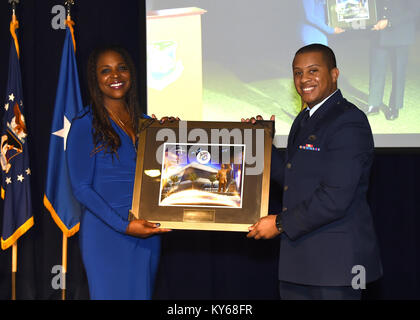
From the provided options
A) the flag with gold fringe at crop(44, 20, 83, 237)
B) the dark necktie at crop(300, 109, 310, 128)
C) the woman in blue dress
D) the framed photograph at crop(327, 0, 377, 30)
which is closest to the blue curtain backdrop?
the flag with gold fringe at crop(44, 20, 83, 237)

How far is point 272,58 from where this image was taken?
12.6 feet

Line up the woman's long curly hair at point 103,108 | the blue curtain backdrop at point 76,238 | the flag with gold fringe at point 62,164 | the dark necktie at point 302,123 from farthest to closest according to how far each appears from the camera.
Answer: the blue curtain backdrop at point 76,238
the flag with gold fringe at point 62,164
the woman's long curly hair at point 103,108
the dark necktie at point 302,123

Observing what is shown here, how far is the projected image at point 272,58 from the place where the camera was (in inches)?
144

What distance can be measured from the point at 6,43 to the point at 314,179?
310 cm

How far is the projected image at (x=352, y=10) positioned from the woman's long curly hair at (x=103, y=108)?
1867 mm

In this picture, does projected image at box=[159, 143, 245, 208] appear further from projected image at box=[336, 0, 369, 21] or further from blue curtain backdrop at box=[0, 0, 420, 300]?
projected image at box=[336, 0, 369, 21]

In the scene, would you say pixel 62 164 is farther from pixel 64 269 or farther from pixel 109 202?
pixel 109 202

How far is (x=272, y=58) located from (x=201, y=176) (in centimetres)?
169

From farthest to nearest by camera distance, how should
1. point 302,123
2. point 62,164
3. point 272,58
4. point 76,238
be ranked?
point 76,238 < point 272,58 < point 62,164 < point 302,123

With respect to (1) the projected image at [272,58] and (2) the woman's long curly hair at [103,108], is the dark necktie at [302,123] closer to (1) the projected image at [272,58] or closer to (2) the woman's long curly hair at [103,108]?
(2) the woman's long curly hair at [103,108]

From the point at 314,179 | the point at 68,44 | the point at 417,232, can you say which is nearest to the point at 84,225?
the point at 314,179

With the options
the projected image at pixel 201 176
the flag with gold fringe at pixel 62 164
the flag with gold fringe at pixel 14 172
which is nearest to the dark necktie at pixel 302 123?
the projected image at pixel 201 176

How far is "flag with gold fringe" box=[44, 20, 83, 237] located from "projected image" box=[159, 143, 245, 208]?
1428mm

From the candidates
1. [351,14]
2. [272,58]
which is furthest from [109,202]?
[351,14]
